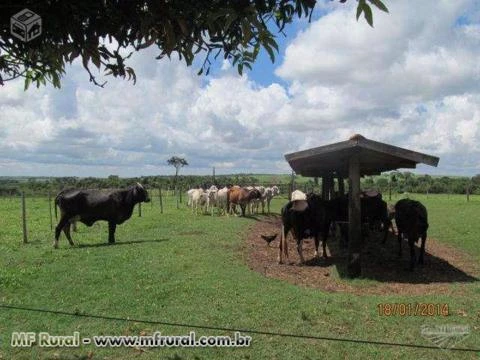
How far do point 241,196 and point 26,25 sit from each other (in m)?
23.5

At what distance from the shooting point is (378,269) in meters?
11.8

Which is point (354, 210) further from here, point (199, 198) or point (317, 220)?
point (199, 198)

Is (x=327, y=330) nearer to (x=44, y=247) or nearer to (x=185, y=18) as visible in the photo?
(x=185, y=18)

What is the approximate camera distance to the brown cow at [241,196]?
88.1ft

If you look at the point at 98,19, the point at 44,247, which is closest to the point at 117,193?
the point at 44,247

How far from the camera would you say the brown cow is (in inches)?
1057

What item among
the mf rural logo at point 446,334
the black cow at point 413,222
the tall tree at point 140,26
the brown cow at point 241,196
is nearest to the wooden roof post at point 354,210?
the black cow at point 413,222

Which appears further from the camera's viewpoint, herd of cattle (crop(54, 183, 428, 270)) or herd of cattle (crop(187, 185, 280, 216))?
herd of cattle (crop(187, 185, 280, 216))

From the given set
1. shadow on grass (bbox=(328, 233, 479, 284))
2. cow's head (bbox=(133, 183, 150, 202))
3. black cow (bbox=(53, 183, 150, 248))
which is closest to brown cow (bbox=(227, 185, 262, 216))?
cow's head (bbox=(133, 183, 150, 202))

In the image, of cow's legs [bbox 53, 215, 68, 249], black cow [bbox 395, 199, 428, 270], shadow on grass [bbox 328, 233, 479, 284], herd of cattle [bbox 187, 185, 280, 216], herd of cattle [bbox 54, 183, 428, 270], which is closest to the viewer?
shadow on grass [bbox 328, 233, 479, 284]

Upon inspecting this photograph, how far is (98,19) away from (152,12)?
510 mm

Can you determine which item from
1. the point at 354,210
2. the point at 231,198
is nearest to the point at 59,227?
the point at 354,210

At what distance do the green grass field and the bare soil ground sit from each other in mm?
569

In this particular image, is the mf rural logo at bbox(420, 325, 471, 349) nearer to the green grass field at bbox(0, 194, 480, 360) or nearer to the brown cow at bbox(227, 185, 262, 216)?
the green grass field at bbox(0, 194, 480, 360)
